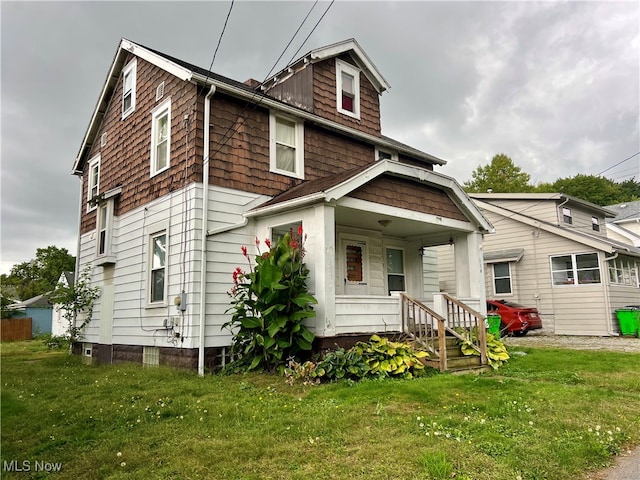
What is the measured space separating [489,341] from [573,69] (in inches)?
430

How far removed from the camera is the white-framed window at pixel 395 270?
12.6 meters

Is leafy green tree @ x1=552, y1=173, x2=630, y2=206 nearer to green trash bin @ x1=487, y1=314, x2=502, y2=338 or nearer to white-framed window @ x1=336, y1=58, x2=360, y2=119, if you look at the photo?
green trash bin @ x1=487, y1=314, x2=502, y2=338

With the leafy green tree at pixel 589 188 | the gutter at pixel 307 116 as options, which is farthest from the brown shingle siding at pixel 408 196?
the leafy green tree at pixel 589 188

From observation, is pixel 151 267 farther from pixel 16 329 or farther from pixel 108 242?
pixel 16 329

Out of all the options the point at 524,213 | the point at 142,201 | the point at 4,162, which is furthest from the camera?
the point at 524,213

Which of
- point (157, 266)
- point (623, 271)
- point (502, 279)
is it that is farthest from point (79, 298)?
point (623, 271)

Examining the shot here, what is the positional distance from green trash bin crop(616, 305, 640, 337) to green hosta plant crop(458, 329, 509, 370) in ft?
31.5

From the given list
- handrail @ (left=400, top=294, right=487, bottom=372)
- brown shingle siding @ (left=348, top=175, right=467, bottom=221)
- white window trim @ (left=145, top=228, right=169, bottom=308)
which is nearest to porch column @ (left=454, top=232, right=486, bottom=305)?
brown shingle siding @ (left=348, top=175, right=467, bottom=221)

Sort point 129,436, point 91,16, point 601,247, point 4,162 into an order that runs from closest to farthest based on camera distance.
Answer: point 4,162
point 129,436
point 91,16
point 601,247

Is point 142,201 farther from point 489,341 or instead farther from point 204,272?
point 489,341

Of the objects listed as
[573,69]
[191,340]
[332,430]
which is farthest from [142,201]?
[573,69]

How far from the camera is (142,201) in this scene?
11.0 m

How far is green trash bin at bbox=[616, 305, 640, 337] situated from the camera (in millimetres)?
15898

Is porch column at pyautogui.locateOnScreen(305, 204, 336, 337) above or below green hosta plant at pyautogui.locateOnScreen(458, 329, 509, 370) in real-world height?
above
